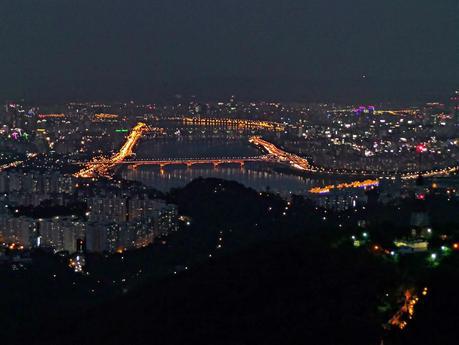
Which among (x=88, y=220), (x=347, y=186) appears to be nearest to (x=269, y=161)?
(x=347, y=186)

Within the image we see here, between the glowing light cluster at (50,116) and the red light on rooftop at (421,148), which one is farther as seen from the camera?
the glowing light cluster at (50,116)

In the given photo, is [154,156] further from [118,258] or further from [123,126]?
[118,258]

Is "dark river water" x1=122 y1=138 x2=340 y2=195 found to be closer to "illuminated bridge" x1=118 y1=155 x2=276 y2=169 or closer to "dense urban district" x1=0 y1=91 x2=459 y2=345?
"dense urban district" x1=0 y1=91 x2=459 y2=345

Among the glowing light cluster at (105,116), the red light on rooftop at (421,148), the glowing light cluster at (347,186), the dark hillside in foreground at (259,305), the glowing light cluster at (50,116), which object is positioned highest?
the dark hillside in foreground at (259,305)

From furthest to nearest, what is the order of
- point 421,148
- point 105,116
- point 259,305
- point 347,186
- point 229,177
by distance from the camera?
1. point 105,116
2. point 421,148
3. point 229,177
4. point 347,186
5. point 259,305

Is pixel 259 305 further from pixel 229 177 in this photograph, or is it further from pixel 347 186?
pixel 229 177

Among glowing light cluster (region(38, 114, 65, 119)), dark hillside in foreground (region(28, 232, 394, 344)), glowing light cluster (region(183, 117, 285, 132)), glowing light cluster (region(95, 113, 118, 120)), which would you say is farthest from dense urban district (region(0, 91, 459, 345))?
glowing light cluster (region(95, 113, 118, 120))

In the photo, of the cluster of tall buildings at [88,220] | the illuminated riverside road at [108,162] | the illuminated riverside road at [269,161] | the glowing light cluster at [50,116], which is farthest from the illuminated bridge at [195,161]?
the glowing light cluster at [50,116]

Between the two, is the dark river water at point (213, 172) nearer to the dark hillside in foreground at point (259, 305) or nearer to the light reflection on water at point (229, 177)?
the light reflection on water at point (229, 177)
